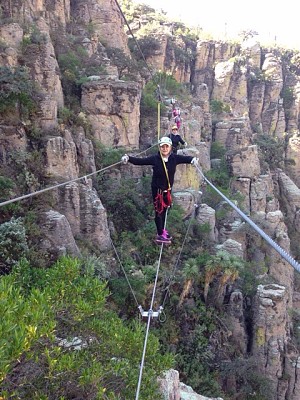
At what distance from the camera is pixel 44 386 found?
14.9 ft

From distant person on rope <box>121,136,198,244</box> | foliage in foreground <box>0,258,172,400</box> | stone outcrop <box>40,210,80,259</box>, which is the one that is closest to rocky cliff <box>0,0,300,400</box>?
stone outcrop <box>40,210,80,259</box>

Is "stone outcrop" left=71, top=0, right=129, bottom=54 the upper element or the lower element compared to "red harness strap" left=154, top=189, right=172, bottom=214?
upper

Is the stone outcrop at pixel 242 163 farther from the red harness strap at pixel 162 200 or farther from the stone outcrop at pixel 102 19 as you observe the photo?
the red harness strap at pixel 162 200

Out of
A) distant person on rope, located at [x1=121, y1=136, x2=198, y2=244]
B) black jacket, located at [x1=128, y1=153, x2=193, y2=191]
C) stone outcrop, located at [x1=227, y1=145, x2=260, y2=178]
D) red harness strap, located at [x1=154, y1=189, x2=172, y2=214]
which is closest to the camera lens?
distant person on rope, located at [x1=121, y1=136, x2=198, y2=244]

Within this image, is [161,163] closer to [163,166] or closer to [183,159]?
[163,166]

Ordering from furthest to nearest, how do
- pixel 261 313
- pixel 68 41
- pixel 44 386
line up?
1. pixel 68 41
2. pixel 261 313
3. pixel 44 386

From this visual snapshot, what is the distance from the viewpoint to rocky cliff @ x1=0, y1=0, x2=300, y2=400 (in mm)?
12617

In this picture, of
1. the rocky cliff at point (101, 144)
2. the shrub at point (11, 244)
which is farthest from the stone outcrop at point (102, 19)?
the shrub at point (11, 244)

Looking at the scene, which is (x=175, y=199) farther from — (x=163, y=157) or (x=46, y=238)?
(x=163, y=157)

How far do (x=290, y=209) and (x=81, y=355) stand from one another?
97.5 feet

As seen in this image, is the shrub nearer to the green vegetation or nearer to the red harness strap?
the red harness strap

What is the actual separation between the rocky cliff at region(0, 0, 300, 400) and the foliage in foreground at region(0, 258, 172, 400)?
2.07 metres

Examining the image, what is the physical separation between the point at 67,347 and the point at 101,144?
Result: 12.7 m

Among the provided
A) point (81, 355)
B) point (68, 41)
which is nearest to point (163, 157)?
point (81, 355)
